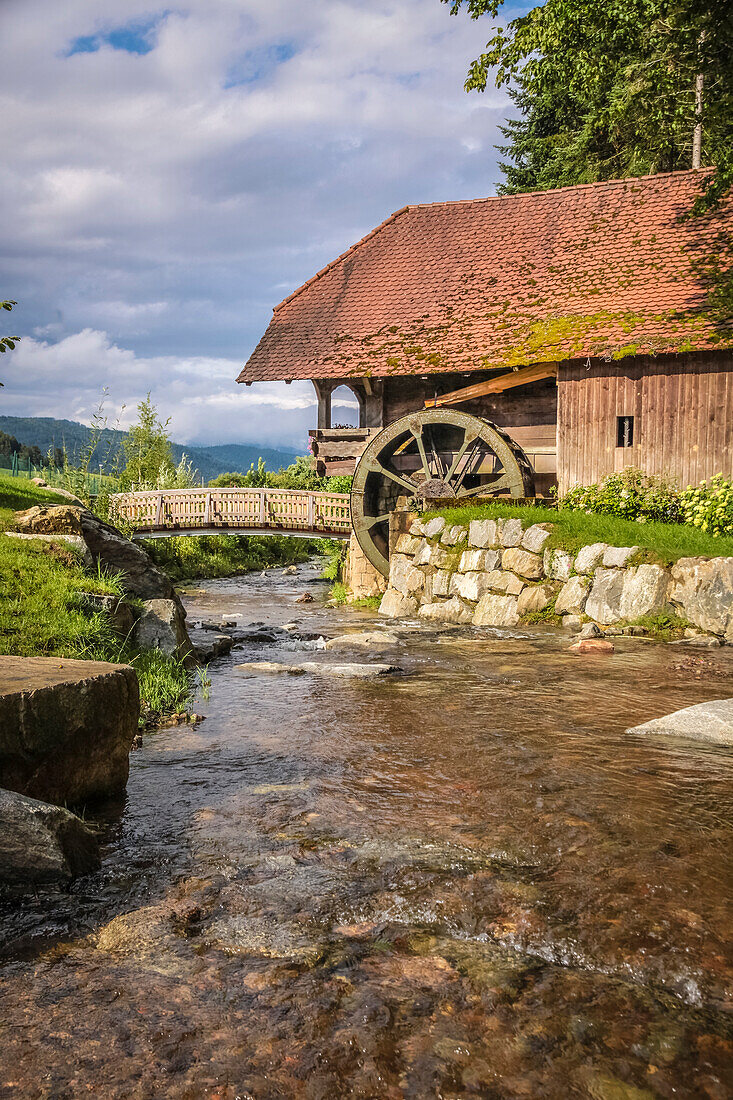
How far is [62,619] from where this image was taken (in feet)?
19.9

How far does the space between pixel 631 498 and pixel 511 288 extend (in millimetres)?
5366

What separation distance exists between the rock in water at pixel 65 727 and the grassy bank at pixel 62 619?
1523 mm

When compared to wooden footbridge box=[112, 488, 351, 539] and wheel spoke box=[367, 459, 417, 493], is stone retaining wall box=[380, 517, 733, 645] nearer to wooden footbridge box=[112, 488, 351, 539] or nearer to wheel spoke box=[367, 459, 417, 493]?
wheel spoke box=[367, 459, 417, 493]

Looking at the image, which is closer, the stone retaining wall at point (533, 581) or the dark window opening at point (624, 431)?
the stone retaining wall at point (533, 581)

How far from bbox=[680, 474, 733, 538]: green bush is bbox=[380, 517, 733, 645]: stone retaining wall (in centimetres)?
161

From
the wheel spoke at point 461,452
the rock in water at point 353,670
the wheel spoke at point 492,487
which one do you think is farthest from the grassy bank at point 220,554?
the rock in water at point 353,670

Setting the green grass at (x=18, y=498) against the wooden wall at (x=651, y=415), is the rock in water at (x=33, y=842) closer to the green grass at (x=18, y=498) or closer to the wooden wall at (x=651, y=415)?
the green grass at (x=18, y=498)

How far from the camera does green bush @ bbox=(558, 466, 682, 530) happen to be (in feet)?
40.9

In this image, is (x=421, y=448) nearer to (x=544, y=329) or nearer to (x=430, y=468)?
(x=430, y=468)

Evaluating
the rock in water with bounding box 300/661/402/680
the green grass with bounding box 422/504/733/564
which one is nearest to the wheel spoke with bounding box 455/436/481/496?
the green grass with bounding box 422/504/733/564

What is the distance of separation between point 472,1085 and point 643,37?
15.2m

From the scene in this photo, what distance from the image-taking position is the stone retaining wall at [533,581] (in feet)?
28.8

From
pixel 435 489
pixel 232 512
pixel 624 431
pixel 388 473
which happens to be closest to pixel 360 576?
pixel 388 473

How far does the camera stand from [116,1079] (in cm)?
209
